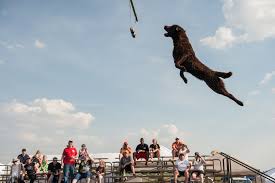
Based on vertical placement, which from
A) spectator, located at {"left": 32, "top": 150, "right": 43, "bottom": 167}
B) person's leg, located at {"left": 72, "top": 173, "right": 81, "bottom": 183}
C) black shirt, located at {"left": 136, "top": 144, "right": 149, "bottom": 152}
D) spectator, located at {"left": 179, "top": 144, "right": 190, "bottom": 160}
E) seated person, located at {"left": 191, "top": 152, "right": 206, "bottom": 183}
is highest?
black shirt, located at {"left": 136, "top": 144, "right": 149, "bottom": 152}

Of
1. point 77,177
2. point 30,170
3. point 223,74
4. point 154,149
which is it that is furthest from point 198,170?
point 30,170

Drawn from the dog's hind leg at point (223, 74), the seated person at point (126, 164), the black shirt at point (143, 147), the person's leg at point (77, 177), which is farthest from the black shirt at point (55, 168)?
the dog's hind leg at point (223, 74)

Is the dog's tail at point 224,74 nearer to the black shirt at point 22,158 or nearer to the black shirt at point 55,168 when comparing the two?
the black shirt at point 55,168

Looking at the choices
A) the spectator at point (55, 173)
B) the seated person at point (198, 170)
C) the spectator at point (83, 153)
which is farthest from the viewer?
the spectator at point (83, 153)

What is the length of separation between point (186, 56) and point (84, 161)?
5756 mm

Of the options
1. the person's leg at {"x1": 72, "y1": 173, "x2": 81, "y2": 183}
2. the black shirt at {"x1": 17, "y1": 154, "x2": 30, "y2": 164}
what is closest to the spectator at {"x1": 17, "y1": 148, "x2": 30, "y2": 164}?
the black shirt at {"x1": 17, "y1": 154, "x2": 30, "y2": 164}

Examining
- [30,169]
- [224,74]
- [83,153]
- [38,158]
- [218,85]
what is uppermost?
[224,74]

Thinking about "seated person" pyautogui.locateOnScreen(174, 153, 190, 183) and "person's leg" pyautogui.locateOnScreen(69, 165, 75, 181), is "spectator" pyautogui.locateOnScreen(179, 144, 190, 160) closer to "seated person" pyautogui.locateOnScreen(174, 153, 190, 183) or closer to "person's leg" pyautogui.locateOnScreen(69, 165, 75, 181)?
"seated person" pyautogui.locateOnScreen(174, 153, 190, 183)

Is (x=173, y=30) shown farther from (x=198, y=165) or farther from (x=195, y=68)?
(x=198, y=165)

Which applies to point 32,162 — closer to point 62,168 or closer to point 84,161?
point 62,168

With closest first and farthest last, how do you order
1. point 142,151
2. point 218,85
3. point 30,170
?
point 218,85 < point 30,170 < point 142,151

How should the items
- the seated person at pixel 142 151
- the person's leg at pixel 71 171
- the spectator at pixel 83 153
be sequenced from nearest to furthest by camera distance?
the person's leg at pixel 71 171 → the spectator at pixel 83 153 → the seated person at pixel 142 151

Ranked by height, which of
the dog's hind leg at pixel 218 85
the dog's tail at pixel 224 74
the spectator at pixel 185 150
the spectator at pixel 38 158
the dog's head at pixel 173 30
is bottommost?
the spectator at pixel 38 158

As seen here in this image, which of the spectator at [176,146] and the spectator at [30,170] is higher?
the spectator at [176,146]
